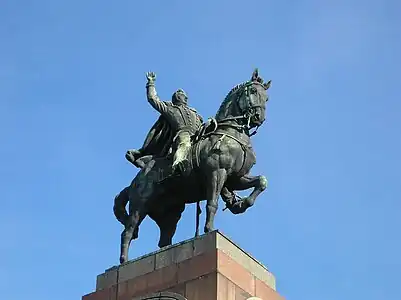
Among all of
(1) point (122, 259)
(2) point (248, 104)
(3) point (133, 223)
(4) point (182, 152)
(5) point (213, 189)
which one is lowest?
(1) point (122, 259)

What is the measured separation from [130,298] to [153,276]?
0.61 metres

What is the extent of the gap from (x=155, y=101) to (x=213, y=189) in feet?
9.17

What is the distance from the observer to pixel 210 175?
1908 cm

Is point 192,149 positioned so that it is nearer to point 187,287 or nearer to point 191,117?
point 191,117

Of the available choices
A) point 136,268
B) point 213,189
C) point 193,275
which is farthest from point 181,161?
point 193,275

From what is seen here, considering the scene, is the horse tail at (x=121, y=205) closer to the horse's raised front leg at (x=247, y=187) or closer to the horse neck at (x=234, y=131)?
the horse's raised front leg at (x=247, y=187)

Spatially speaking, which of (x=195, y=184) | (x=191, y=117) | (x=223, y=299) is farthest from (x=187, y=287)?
(x=191, y=117)

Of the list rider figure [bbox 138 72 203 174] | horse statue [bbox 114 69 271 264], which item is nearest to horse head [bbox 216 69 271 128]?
horse statue [bbox 114 69 271 264]

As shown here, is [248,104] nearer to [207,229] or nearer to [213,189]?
[213,189]

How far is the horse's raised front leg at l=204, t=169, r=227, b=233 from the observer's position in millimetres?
18859

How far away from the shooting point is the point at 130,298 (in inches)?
732

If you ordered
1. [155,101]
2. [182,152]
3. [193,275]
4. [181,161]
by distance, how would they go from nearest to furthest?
[193,275] < [181,161] < [182,152] < [155,101]

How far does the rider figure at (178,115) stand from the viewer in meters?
19.9

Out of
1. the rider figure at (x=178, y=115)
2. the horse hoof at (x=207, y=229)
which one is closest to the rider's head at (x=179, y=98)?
the rider figure at (x=178, y=115)
